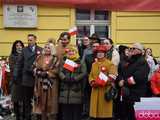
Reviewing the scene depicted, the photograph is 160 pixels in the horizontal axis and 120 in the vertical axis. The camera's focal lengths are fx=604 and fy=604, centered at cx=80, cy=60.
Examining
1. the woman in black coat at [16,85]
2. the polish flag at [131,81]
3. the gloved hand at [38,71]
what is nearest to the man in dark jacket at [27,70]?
the woman in black coat at [16,85]

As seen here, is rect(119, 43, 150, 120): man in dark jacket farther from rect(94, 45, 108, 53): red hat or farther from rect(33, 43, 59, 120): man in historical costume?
rect(33, 43, 59, 120): man in historical costume

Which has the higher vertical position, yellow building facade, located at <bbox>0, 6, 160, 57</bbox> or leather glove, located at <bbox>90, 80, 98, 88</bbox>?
yellow building facade, located at <bbox>0, 6, 160, 57</bbox>

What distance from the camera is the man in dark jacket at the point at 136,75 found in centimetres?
1005

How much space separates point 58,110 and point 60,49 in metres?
1.08

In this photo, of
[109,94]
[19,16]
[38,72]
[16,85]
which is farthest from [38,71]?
[19,16]

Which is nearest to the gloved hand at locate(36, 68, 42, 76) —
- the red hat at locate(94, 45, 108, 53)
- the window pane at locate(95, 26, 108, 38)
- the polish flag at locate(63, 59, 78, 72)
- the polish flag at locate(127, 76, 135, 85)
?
the polish flag at locate(63, 59, 78, 72)

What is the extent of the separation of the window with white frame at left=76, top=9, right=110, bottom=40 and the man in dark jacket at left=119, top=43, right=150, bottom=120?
162 inches

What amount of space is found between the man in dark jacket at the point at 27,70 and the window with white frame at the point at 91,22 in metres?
2.93

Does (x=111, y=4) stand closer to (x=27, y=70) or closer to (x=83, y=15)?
(x=83, y=15)

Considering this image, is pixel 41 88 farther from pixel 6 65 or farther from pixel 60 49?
pixel 6 65

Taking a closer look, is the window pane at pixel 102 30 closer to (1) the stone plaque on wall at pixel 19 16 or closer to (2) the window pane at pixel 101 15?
(2) the window pane at pixel 101 15

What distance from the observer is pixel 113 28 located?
1409 cm

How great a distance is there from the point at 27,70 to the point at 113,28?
344 cm

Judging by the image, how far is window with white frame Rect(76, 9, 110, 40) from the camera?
14.3 meters
